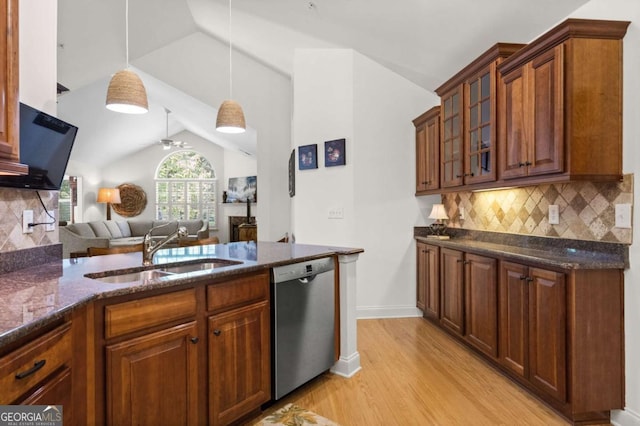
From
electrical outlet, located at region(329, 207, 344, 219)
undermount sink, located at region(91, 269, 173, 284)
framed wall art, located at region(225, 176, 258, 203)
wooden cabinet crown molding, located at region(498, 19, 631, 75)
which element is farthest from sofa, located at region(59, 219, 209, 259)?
wooden cabinet crown molding, located at region(498, 19, 631, 75)

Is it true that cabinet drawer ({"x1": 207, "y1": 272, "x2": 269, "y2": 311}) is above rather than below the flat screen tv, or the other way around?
below

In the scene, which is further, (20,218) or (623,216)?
(623,216)

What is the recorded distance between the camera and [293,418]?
1.97 meters

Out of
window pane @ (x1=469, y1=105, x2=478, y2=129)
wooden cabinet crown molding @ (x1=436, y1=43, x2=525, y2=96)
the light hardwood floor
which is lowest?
the light hardwood floor

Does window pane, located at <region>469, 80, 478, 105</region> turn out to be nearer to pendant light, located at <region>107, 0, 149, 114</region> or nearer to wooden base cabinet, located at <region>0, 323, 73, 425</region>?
pendant light, located at <region>107, 0, 149, 114</region>

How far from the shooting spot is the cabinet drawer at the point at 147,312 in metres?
1.35

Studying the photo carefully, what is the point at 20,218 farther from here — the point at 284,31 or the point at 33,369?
the point at 284,31

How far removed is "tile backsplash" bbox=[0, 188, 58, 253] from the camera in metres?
1.68

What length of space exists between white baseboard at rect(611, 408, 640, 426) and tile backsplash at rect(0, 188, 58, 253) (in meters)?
3.26

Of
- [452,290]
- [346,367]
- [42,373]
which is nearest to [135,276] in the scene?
A: [42,373]

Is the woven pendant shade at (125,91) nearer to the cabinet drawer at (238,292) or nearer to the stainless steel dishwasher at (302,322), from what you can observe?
the cabinet drawer at (238,292)

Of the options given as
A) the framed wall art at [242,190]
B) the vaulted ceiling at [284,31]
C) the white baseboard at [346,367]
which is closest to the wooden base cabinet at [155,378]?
the white baseboard at [346,367]

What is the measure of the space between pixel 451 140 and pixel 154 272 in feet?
8.90

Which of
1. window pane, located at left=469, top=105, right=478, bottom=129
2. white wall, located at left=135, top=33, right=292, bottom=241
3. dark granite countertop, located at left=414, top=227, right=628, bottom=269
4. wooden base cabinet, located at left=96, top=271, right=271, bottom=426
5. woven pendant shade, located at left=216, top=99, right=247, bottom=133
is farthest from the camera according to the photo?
white wall, located at left=135, top=33, right=292, bottom=241
